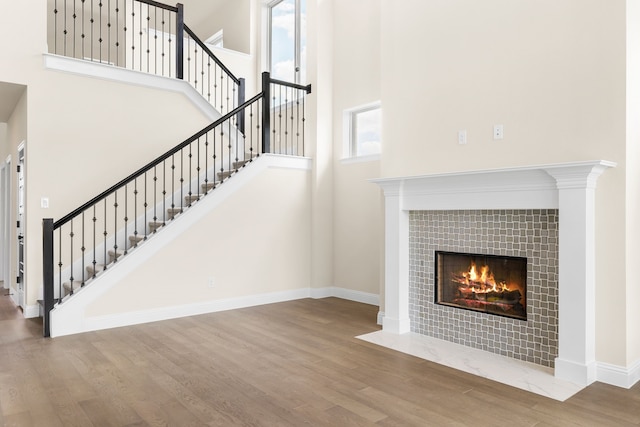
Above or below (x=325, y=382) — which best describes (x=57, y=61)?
above

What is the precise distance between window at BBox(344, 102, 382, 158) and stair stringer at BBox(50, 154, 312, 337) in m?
0.72

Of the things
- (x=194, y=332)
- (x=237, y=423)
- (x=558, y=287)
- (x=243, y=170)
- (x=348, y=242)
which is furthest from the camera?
(x=348, y=242)

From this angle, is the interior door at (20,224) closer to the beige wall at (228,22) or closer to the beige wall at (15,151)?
the beige wall at (15,151)

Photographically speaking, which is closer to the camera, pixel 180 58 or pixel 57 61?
pixel 57 61

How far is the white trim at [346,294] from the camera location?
6348mm

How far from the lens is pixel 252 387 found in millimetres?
3303

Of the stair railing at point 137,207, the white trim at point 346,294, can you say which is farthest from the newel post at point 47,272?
the white trim at point 346,294

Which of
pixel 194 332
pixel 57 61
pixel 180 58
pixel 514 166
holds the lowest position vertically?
pixel 194 332

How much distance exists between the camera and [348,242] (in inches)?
267

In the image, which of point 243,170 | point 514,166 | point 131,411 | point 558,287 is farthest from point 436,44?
point 131,411

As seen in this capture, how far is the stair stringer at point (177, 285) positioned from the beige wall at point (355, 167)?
0.58m

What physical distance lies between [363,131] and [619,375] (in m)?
4.52

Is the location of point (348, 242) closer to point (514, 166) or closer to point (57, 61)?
point (514, 166)

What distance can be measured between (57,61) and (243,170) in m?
2.66
